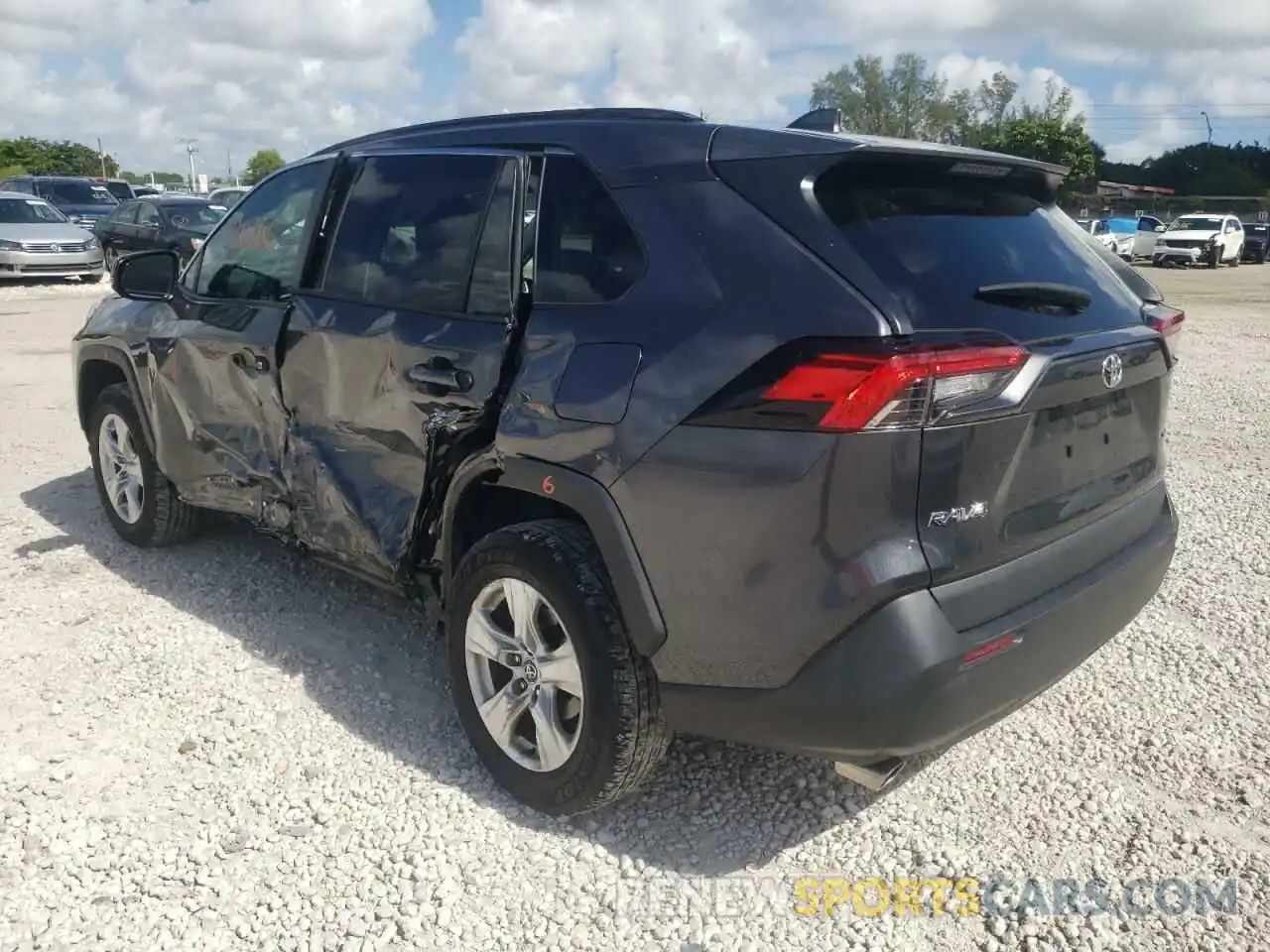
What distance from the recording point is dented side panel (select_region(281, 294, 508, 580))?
3105 millimetres

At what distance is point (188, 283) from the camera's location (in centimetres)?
454

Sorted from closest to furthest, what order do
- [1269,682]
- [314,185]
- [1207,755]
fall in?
[1207,755]
[1269,682]
[314,185]

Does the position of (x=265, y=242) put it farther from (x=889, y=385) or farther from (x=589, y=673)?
(x=889, y=385)

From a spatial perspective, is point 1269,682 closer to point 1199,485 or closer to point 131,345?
point 1199,485

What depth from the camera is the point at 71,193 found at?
2670cm

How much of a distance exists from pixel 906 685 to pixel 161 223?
812 inches

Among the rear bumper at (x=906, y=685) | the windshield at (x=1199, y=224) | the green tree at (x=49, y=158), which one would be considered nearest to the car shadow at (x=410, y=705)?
the rear bumper at (x=906, y=685)

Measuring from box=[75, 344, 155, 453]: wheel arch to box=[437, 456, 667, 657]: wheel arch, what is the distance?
221 cm

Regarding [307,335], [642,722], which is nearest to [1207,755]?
[642,722]

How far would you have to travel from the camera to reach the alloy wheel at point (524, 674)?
9.45 feet

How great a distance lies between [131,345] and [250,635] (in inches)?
60.9

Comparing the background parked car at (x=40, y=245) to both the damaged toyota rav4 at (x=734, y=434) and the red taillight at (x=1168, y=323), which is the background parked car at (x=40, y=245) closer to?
the damaged toyota rav4 at (x=734, y=434)

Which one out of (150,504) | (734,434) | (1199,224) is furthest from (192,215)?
(1199,224)

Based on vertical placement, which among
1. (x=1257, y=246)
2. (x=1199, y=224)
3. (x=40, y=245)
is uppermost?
(x=40, y=245)
